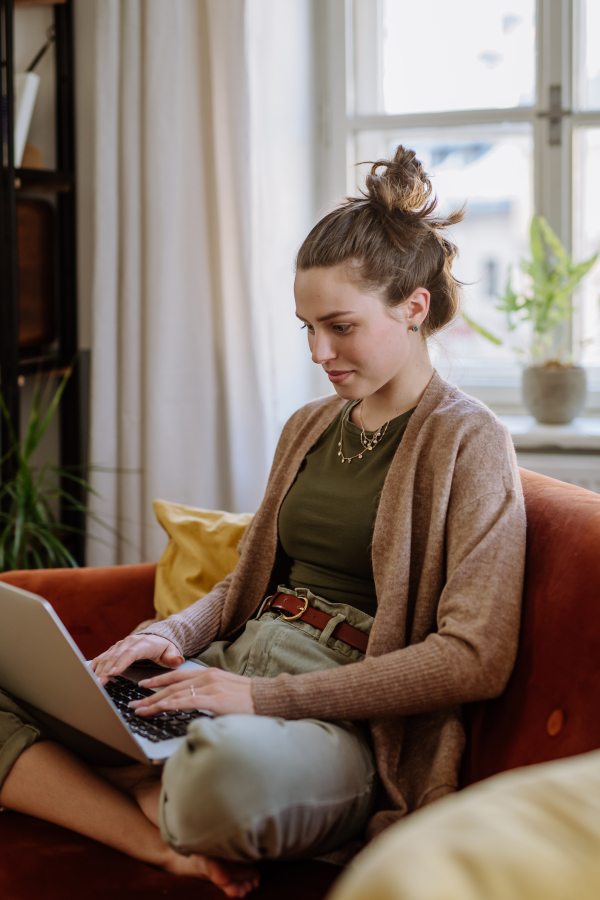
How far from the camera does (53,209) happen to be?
2.49 metres

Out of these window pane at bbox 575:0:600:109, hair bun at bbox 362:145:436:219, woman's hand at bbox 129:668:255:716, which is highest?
window pane at bbox 575:0:600:109

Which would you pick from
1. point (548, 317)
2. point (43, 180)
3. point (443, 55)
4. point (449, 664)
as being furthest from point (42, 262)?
point (449, 664)

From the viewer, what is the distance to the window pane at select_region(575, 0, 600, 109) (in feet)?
7.57

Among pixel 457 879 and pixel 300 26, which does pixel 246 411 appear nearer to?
pixel 300 26

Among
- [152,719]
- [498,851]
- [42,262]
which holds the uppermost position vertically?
[42,262]

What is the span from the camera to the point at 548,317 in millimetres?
2295

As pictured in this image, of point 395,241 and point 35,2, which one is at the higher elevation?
point 35,2

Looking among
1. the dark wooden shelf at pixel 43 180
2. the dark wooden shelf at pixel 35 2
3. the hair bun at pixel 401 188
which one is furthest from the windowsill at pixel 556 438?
the dark wooden shelf at pixel 35 2

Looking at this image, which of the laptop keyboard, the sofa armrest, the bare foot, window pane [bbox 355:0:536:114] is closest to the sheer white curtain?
window pane [bbox 355:0:536:114]

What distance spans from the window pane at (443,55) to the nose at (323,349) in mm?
1525

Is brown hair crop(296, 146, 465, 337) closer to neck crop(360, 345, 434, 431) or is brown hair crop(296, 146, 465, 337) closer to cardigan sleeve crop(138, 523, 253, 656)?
neck crop(360, 345, 434, 431)

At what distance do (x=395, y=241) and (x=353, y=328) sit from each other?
148mm

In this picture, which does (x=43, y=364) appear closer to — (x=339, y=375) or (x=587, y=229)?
(x=339, y=375)

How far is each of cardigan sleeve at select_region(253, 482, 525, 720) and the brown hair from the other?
410 mm
